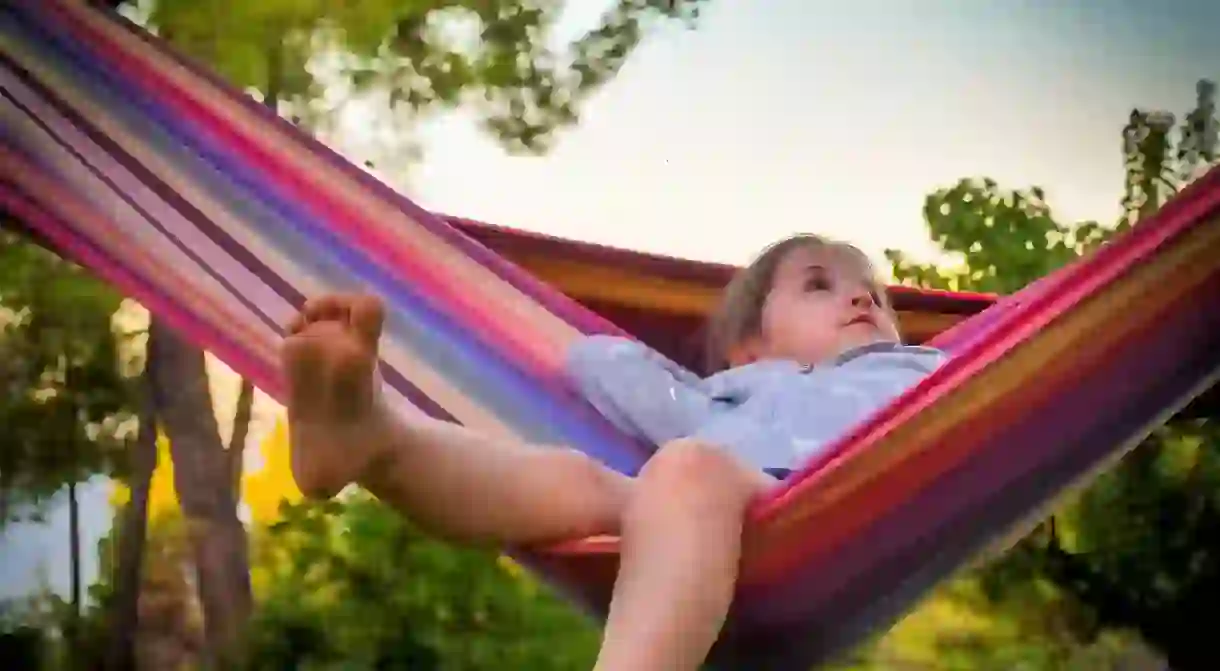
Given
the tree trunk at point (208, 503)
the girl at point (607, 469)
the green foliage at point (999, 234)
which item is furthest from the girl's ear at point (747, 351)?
the tree trunk at point (208, 503)

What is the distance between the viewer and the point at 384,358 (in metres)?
1.00

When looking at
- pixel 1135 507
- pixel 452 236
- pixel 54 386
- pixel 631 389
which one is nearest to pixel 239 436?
pixel 54 386

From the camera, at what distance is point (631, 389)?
38.5 inches

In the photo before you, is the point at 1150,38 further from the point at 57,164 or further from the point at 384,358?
the point at 57,164

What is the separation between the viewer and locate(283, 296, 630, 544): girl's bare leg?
742 mm

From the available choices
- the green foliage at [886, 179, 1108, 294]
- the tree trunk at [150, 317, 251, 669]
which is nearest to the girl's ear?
the green foliage at [886, 179, 1108, 294]

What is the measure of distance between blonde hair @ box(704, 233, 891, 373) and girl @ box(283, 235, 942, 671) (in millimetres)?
171

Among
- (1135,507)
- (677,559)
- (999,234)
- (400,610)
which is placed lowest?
(677,559)

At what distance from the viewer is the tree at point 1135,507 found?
139 cm

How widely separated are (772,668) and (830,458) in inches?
6.1

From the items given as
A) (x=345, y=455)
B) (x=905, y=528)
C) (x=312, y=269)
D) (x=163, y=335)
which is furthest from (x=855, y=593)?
(x=163, y=335)

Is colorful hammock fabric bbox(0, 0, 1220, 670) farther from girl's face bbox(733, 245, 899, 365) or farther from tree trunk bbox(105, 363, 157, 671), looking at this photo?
tree trunk bbox(105, 363, 157, 671)

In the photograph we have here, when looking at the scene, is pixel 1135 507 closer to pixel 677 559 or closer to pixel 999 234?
pixel 999 234

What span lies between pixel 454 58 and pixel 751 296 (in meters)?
0.53
